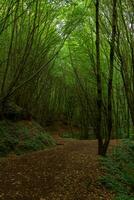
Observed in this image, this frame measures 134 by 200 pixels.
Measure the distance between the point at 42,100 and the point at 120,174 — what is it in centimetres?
1397

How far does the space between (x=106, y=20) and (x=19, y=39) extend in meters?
3.63

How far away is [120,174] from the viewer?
30.3 feet

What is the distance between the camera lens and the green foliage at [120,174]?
792cm

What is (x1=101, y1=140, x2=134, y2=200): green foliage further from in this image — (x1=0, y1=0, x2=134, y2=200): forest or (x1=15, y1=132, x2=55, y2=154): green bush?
(x1=15, y1=132, x2=55, y2=154): green bush

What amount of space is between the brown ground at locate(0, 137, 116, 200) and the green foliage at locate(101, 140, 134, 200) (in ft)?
0.84

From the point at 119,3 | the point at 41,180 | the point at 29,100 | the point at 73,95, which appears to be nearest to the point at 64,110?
the point at 73,95

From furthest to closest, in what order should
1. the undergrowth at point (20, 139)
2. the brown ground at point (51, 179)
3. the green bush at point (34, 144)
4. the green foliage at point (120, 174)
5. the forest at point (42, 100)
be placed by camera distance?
the green bush at point (34, 144) → the undergrowth at point (20, 139) → the green foliage at point (120, 174) → the forest at point (42, 100) → the brown ground at point (51, 179)

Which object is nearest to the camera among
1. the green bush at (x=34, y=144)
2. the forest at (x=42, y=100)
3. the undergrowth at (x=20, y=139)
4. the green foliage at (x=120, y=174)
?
the forest at (x=42, y=100)

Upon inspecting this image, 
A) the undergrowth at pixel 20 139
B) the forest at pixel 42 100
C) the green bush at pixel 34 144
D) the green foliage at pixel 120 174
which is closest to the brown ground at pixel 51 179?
the forest at pixel 42 100

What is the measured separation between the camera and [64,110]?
30656mm

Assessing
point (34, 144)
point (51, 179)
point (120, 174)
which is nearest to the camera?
point (51, 179)

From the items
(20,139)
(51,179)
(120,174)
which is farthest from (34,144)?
(51,179)

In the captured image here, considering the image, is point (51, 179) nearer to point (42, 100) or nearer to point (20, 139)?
point (20, 139)

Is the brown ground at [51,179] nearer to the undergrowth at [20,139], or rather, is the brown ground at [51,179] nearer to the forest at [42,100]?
the forest at [42,100]
